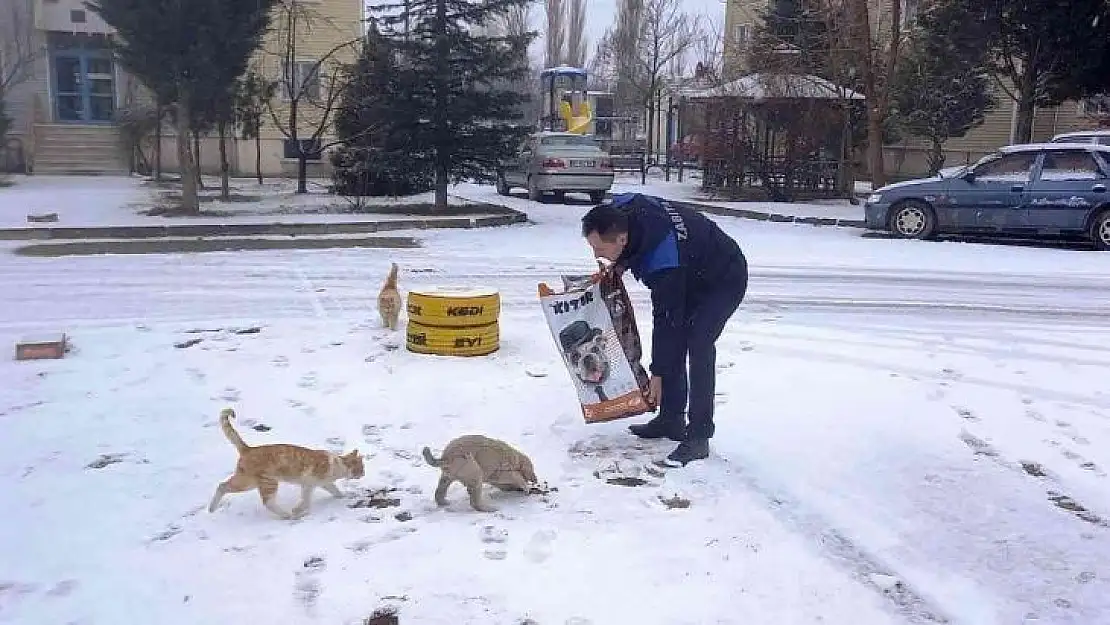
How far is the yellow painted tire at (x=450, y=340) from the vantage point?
695cm

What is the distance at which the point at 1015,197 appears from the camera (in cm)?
1422

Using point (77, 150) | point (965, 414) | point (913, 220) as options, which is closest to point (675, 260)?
point (965, 414)

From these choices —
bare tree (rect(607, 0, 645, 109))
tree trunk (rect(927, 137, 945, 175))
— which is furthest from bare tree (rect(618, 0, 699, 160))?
tree trunk (rect(927, 137, 945, 175))

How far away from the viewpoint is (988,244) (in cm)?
1468

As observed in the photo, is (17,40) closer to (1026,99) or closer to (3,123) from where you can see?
(3,123)

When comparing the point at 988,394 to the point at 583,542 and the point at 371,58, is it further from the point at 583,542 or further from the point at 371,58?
the point at 371,58

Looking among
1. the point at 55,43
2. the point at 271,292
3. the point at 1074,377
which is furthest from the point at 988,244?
the point at 55,43

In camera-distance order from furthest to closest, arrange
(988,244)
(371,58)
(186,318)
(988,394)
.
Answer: (371,58), (988,244), (186,318), (988,394)

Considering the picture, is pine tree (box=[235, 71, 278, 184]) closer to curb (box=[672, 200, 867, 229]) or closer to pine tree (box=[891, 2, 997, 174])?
curb (box=[672, 200, 867, 229])

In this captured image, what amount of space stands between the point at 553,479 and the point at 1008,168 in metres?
12.4

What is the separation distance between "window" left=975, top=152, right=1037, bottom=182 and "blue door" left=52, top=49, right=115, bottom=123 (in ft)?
83.1

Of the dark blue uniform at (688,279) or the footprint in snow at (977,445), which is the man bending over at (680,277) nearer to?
the dark blue uniform at (688,279)

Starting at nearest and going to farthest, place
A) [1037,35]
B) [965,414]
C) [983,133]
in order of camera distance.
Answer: [965,414] → [1037,35] → [983,133]

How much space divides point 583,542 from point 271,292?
262 inches
